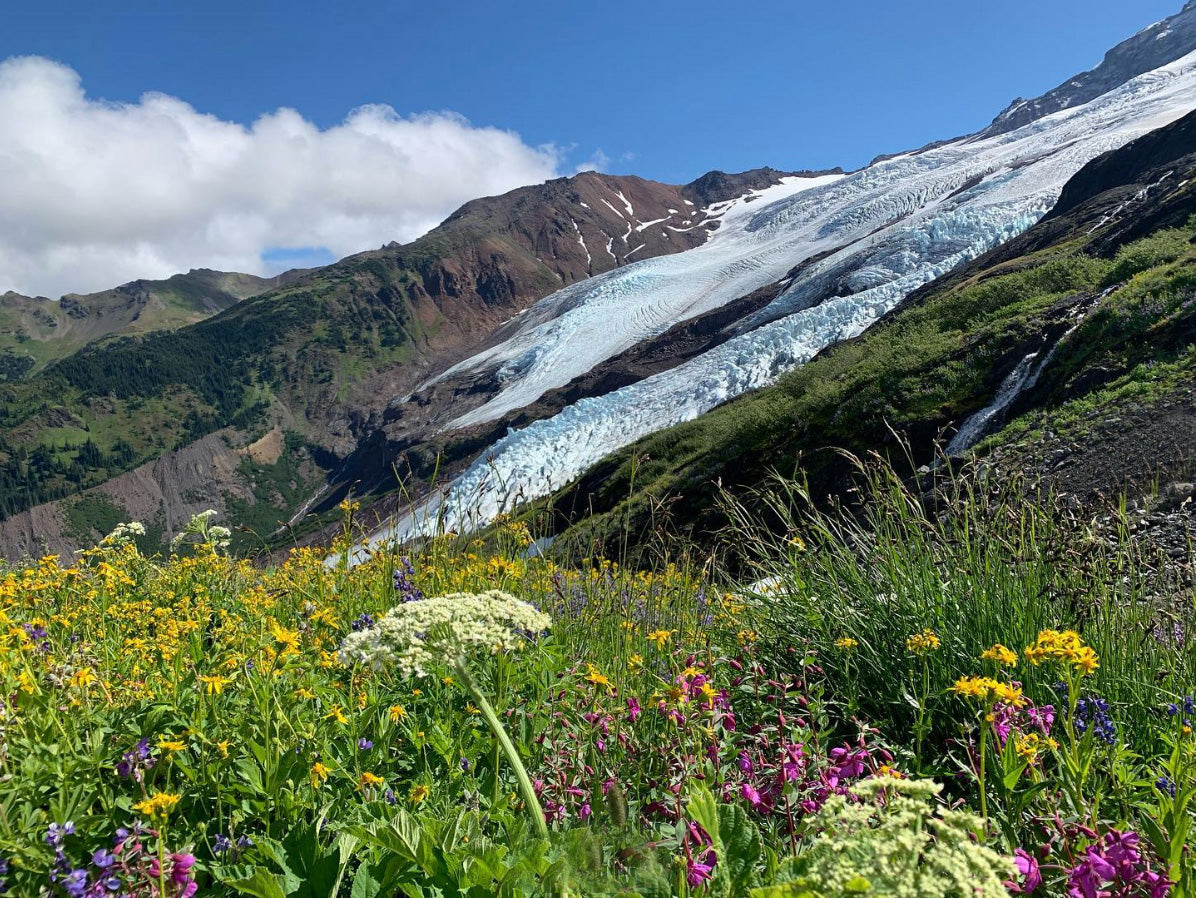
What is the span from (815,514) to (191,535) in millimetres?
5412

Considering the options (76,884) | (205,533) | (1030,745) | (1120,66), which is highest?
(1120,66)

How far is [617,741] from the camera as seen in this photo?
2.69m

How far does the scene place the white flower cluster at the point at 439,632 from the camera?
6.24 ft

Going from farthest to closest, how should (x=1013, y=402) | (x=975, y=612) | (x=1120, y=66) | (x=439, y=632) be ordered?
1. (x=1120, y=66)
2. (x=1013, y=402)
3. (x=975, y=612)
4. (x=439, y=632)

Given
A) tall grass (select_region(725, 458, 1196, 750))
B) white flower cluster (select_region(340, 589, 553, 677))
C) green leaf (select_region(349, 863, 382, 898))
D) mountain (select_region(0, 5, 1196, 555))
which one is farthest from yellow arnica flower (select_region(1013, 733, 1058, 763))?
mountain (select_region(0, 5, 1196, 555))

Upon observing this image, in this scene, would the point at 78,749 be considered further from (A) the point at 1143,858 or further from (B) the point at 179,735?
(A) the point at 1143,858

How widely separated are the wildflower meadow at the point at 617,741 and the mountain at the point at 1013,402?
2.67 feet

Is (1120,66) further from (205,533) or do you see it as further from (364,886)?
(364,886)

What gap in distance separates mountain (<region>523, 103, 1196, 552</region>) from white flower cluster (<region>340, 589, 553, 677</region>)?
5.81ft

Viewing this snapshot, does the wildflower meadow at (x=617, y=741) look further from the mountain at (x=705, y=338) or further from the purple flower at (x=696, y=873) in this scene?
the mountain at (x=705, y=338)

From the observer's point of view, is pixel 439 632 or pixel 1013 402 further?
pixel 1013 402

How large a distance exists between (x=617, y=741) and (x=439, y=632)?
1.08 m

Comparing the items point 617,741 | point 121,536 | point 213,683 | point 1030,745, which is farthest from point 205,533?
point 1030,745

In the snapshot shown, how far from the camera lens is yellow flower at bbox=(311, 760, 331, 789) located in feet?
6.61
